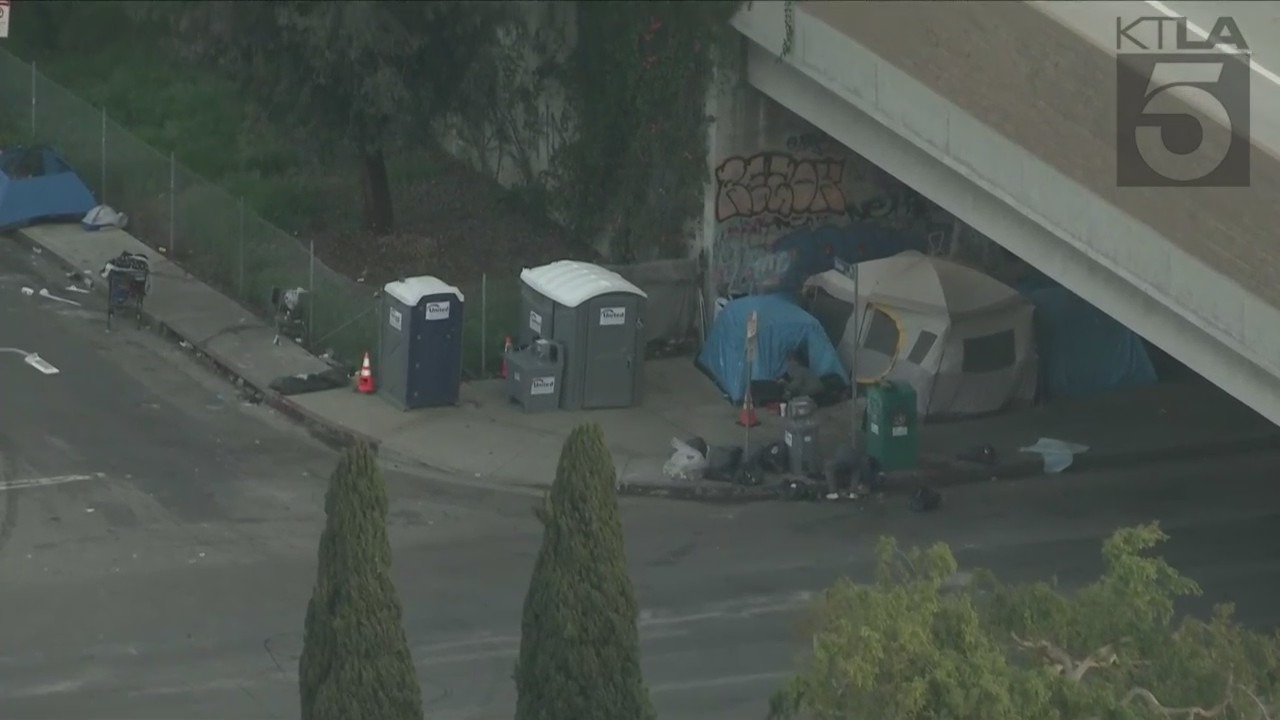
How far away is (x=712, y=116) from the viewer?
72.3 ft

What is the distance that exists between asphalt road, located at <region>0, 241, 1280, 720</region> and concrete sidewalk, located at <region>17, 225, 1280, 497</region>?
320 mm

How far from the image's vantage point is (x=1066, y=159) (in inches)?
619

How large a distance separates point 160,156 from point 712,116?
7.81 metres

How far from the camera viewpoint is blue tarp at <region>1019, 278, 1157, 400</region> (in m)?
21.4

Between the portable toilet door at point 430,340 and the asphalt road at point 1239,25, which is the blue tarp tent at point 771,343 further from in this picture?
the asphalt road at point 1239,25

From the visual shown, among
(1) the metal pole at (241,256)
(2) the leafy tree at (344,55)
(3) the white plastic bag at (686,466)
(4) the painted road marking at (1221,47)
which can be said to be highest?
(2) the leafy tree at (344,55)

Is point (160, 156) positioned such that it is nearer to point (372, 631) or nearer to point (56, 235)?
point (56, 235)

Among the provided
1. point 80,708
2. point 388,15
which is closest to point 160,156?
point 388,15

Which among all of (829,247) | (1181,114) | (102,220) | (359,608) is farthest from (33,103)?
(359,608)

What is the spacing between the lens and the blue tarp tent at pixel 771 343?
68.2 feet

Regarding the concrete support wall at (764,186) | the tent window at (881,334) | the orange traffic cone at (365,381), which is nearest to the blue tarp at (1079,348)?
the tent window at (881,334)

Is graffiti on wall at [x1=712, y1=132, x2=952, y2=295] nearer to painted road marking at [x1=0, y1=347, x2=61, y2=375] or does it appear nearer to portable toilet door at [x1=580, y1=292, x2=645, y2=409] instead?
portable toilet door at [x1=580, y1=292, x2=645, y2=409]

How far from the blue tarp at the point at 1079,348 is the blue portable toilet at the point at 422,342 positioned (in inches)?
248

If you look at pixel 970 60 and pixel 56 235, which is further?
pixel 56 235
